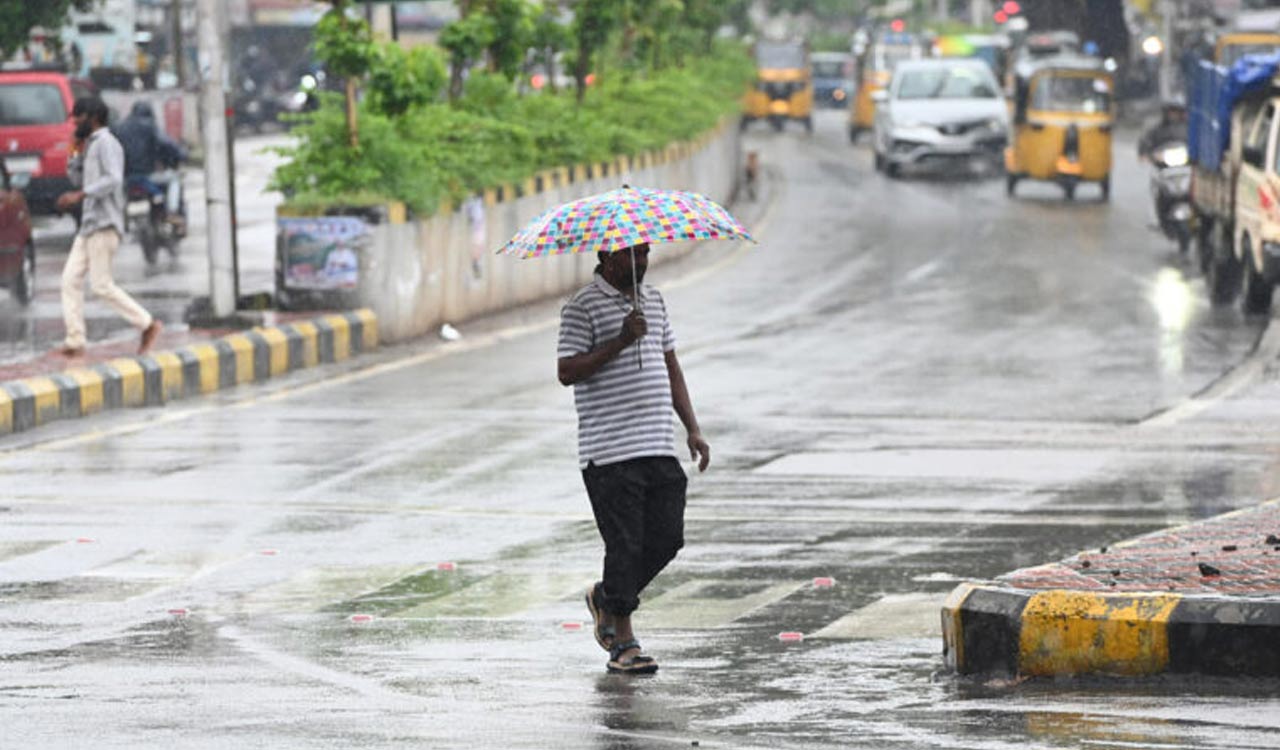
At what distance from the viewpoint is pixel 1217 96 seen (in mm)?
28844

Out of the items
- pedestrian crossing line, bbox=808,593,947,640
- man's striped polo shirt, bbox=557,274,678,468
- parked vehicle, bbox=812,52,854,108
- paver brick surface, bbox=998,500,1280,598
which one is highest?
man's striped polo shirt, bbox=557,274,678,468

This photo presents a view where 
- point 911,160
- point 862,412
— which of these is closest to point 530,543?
point 862,412

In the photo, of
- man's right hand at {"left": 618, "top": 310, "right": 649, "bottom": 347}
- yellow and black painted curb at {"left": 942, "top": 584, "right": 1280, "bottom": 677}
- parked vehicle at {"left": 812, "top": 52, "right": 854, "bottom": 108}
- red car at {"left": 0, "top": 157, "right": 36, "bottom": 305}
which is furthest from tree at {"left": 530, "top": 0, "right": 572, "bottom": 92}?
parked vehicle at {"left": 812, "top": 52, "right": 854, "bottom": 108}

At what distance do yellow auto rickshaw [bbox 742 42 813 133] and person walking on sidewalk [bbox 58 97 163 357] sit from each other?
174ft

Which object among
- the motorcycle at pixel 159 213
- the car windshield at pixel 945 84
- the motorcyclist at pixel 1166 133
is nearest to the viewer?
the motorcycle at pixel 159 213

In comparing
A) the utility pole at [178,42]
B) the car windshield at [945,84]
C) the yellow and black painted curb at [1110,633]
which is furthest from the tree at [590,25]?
the yellow and black painted curb at [1110,633]

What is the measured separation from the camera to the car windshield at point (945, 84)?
50.4 metres

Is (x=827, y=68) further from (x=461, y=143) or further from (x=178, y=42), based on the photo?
(x=461, y=143)

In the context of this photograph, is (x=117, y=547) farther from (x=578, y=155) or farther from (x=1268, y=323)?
(x=578, y=155)

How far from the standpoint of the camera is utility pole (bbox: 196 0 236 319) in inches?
917

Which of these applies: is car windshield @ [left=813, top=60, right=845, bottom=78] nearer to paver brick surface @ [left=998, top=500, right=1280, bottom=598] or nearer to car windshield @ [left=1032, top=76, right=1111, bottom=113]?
car windshield @ [left=1032, top=76, right=1111, bottom=113]

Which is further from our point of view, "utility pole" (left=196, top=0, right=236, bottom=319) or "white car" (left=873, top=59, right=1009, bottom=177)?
"white car" (left=873, top=59, right=1009, bottom=177)

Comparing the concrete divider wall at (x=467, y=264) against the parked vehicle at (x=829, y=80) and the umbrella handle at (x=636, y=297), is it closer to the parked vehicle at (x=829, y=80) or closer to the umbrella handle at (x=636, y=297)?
the umbrella handle at (x=636, y=297)

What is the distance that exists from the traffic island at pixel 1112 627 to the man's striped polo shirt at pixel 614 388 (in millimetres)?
1156
